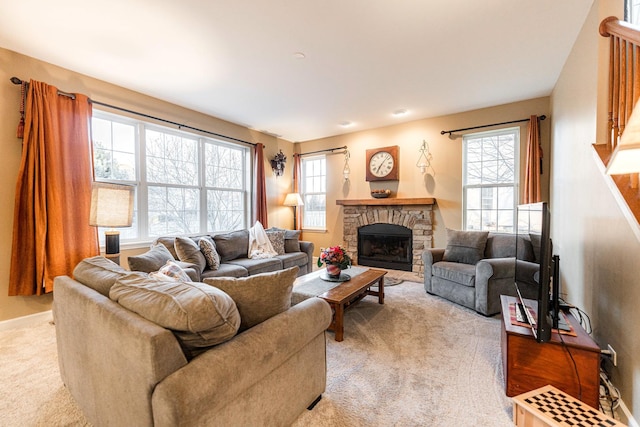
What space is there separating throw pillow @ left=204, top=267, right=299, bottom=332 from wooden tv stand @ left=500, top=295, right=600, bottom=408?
1.42 metres

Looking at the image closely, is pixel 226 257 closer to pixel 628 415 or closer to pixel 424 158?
pixel 424 158

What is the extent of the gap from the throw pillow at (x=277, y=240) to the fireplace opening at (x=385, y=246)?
1688 mm

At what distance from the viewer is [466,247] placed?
11.5 feet

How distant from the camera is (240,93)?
3.55 metres

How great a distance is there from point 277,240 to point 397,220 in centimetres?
218

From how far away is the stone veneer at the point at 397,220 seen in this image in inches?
180

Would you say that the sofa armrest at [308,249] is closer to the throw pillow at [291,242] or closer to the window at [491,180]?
the throw pillow at [291,242]

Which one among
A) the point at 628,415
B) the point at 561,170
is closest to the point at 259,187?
the point at 561,170

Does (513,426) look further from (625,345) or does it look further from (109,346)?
(109,346)

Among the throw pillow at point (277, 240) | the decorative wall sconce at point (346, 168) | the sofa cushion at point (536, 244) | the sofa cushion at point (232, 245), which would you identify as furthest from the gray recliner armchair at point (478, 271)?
the sofa cushion at point (232, 245)

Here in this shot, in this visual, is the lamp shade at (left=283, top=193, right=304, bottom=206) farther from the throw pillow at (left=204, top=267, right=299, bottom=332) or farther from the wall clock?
the throw pillow at (left=204, top=267, right=299, bottom=332)

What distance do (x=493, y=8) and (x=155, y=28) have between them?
275cm

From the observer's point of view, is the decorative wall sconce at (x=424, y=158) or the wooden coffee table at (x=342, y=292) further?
the decorative wall sconce at (x=424, y=158)

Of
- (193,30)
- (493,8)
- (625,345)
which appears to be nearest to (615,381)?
(625,345)
